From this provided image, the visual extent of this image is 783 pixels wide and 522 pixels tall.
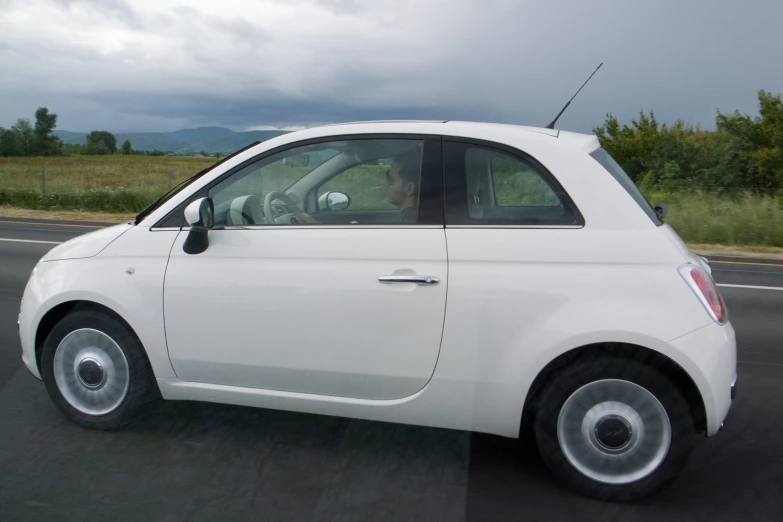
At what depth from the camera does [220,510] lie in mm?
3322

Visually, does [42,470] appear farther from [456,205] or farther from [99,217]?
[99,217]

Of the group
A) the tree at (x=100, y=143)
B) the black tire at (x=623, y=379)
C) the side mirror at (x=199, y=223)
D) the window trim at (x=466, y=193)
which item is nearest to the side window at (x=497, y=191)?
the window trim at (x=466, y=193)

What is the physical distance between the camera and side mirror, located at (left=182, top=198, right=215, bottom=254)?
3.78 meters

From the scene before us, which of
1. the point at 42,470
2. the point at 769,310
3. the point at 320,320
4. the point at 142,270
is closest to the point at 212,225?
the point at 142,270

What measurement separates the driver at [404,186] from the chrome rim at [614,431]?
117cm

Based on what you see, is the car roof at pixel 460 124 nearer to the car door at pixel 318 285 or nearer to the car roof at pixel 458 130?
the car roof at pixel 458 130

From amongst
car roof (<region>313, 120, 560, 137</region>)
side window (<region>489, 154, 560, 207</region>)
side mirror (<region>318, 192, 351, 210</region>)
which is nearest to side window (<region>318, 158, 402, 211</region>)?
side mirror (<region>318, 192, 351, 210</region>)

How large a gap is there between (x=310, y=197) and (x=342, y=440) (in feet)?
4.34

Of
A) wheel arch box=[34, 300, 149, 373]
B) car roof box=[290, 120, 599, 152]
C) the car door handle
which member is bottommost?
wheel arch box=[34, 300, 149, 373]

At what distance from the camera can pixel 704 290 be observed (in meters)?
3.43

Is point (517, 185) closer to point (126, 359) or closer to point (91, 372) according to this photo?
point (126, 359)

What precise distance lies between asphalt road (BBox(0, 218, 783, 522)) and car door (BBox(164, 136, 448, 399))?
1.31 ft

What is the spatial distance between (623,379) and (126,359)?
2526 mm

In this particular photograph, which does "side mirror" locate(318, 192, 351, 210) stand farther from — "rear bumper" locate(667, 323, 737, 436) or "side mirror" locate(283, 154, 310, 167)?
"rear bumper" locate(667, 323, 737, 436)
